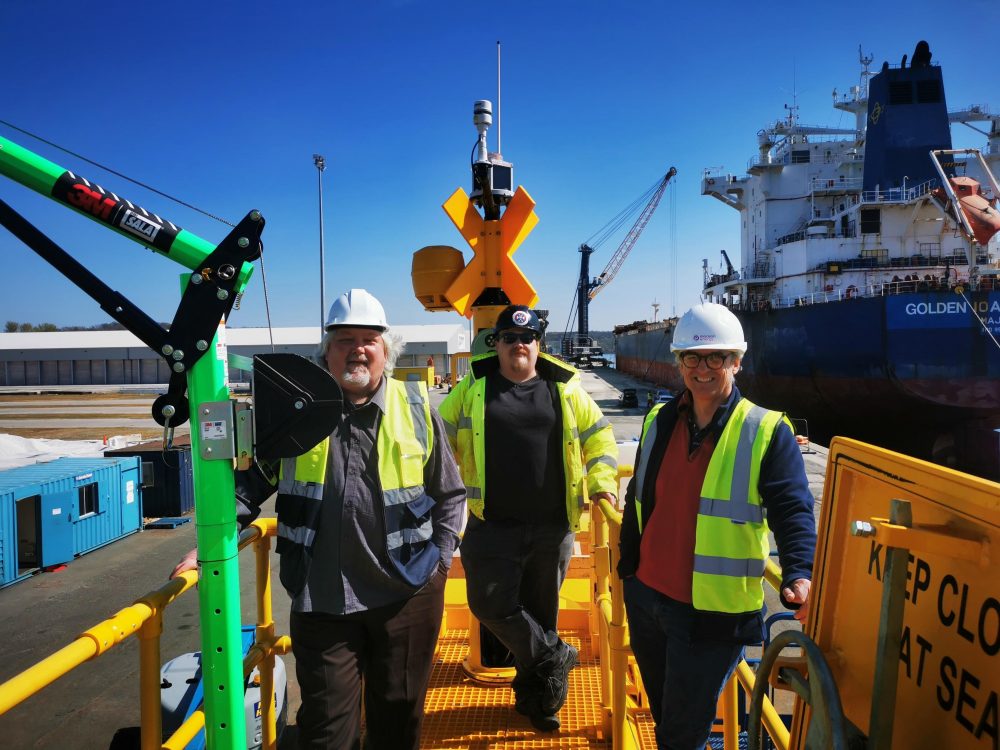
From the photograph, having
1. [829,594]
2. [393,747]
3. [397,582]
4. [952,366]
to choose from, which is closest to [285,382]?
[397,582]

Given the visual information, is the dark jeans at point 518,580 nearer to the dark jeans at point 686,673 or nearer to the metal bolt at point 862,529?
the dark jeans at point 686,673

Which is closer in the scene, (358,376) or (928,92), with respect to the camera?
(358,376)

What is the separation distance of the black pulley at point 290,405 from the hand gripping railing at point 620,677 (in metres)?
1.35

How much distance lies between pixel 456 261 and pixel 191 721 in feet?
10.5

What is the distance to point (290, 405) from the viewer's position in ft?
5.90

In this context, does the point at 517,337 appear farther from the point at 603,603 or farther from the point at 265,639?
the point at 265,639

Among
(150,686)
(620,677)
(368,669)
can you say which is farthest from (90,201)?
(620,677)

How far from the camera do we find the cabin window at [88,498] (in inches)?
335

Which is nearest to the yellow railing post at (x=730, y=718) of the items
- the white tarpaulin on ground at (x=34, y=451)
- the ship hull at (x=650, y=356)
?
the white tarpaulin on ground at (x=34, y=451)

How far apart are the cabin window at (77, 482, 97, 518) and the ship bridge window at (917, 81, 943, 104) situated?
87.5 ft

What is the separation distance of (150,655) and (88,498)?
8363mm

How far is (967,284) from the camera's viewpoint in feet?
53.4

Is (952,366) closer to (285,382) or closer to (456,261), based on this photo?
(456,261)

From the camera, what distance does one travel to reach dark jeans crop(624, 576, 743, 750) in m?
2.06
